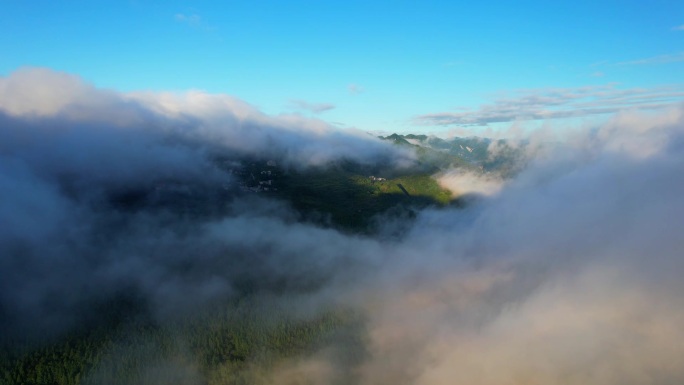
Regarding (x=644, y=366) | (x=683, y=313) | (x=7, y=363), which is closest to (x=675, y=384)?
(x=644, y=366)

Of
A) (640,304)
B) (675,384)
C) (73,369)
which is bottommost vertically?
(675,384)

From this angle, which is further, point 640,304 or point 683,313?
point 640,304

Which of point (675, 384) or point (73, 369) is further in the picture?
point (73, 369)

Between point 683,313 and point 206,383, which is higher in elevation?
point 683,313

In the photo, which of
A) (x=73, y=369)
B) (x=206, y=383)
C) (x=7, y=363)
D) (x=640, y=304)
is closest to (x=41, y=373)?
(x=73, y=369)

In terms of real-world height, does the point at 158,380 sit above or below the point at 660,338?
below

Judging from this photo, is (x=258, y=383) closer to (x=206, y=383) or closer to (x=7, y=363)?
(x=206, y=383)

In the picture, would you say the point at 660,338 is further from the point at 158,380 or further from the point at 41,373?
the point at 41,373
